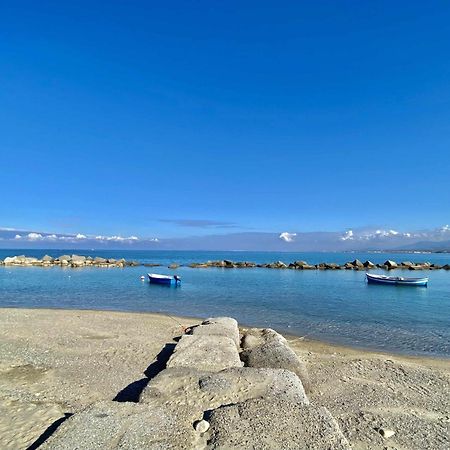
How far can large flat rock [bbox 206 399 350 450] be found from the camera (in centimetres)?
570

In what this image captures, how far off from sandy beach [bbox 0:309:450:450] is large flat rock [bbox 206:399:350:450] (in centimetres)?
128

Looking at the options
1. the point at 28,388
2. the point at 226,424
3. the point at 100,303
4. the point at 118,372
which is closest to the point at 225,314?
the point at 100,303

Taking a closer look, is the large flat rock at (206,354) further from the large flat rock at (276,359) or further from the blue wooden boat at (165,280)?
the blue wooden boat at (165,280)

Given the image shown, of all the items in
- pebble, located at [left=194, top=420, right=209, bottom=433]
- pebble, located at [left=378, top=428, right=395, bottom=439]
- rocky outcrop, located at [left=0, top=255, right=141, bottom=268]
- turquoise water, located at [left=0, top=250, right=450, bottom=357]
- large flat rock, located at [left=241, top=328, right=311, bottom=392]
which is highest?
rocky outcrop, located at [left=0, top=255, right=141, bottom=268]

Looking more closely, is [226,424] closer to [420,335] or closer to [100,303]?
[420,335]

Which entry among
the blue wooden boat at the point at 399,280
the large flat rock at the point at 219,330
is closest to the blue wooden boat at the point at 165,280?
the blue wooden boat at the point at 399,280

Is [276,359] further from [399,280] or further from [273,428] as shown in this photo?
[399,280]

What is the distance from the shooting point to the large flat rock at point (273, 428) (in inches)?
225

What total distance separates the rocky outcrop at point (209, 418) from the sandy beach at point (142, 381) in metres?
1.23

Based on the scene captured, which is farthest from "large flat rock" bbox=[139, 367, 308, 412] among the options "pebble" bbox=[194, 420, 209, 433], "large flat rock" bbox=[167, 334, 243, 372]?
"large flat rock" bbox=[167, 334, 243, 372]

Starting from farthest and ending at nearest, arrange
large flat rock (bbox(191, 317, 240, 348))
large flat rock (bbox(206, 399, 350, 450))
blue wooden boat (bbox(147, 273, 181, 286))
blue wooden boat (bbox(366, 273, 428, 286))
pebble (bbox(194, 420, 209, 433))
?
1. blue wooden boat (bbox(147, 273, 181, 286))
2. blue wooden boat (bbox(366, 273, 428, 286))
3. large flat rock (bbox(191, 317, 240, 348))
4. pebble (bbox(194, 420, 209, 433))
5. large flat rock (bbox(206, 399, 350, 450))

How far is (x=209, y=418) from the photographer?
21.5 ft

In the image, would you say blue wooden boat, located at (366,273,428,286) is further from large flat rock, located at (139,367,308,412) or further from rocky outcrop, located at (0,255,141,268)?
rocky outcrop, located at (0,255,141,268)

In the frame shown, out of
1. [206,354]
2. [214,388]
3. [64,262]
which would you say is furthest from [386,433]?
[64,262]
